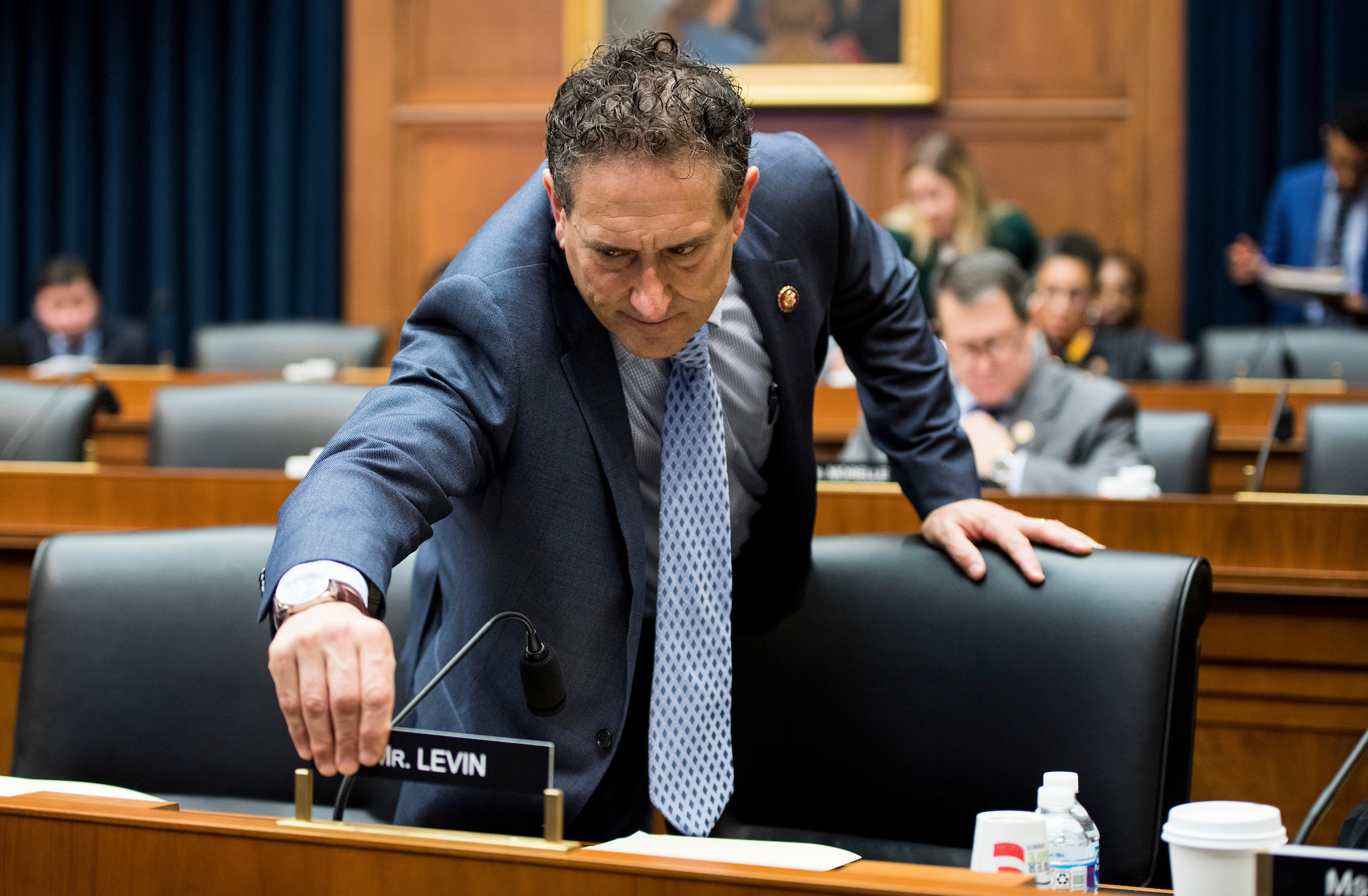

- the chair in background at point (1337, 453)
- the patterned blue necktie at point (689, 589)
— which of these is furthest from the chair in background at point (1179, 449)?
the patterned blue necktie at point (689, 589)

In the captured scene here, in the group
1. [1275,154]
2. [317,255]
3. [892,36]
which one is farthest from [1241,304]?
[317,255]

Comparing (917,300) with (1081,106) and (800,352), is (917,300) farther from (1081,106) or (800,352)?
(1081,106)

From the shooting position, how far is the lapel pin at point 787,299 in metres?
1.53

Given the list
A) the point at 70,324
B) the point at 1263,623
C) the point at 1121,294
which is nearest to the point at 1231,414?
the point at 1121,294

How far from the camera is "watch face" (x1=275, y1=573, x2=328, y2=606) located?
1012mm

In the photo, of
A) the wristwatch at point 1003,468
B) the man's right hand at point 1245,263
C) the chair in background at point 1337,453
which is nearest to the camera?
the chair in background at point 1337,453

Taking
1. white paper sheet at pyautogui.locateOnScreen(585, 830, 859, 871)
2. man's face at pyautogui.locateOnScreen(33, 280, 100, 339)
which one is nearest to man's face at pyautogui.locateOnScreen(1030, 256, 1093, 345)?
white paper sheet at pyautogui.locateOnScreen(585, 830, 859, 871)

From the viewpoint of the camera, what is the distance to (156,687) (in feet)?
5.74

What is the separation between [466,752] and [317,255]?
5739 millimetres

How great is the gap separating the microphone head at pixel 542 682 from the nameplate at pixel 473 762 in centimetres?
14

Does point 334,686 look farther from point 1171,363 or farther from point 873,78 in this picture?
point 873,78

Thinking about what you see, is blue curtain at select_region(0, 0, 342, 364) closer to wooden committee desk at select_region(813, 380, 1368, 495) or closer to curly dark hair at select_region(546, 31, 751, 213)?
wooden committee desk at select_region(813, 380, 1368, 495)

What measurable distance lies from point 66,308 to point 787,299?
15.5ft

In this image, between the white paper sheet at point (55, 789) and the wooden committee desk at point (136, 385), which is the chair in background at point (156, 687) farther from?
the wooden committee desk at point (136, 385)
